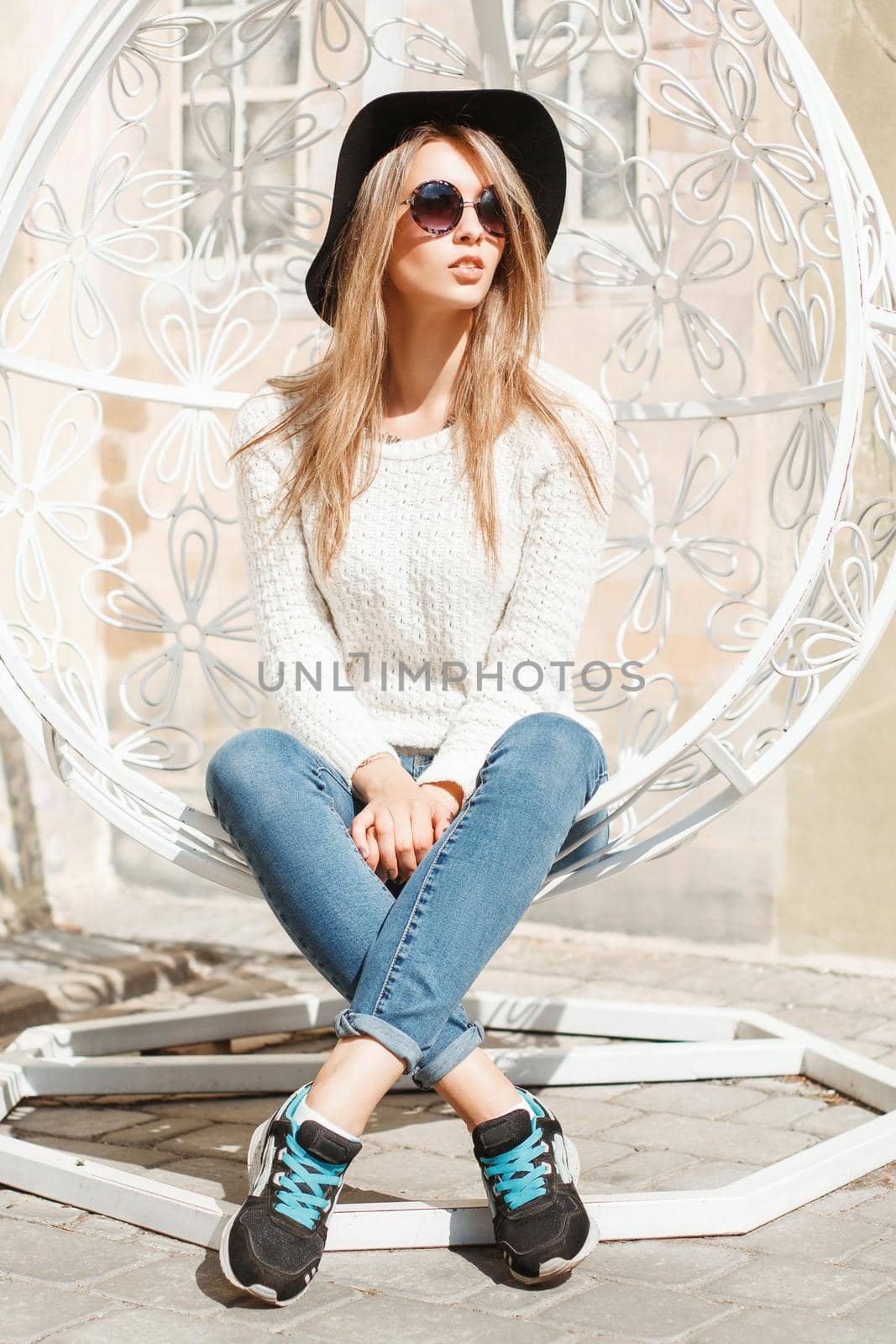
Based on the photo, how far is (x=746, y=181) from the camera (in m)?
3.60

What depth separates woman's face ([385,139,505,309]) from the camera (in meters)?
2.28

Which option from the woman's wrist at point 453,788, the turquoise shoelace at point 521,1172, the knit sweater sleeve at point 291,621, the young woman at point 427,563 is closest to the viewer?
the turquoise shoelace at point 521,1172

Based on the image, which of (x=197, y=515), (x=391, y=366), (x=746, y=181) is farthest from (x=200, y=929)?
(x=746, y=181)

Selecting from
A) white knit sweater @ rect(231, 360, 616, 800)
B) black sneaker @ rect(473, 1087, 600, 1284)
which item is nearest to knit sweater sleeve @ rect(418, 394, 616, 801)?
white knit sweater @ rect(231, 360, 616, 800)

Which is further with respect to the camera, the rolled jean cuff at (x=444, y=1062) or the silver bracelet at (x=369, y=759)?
the silver bracelet at (x=369, y=759)

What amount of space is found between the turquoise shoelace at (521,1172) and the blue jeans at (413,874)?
12 cm

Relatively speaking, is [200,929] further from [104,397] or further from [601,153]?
[601,153]

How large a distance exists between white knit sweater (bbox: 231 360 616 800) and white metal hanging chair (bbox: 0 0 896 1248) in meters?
0.24

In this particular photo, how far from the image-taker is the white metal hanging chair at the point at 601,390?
2.16 m

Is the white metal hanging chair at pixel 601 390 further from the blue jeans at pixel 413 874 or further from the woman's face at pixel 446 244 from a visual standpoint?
the woman's face at pixel 446 244

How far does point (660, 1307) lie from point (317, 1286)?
401 mm

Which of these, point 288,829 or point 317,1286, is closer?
point 317,1286

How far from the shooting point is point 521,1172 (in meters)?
1.86

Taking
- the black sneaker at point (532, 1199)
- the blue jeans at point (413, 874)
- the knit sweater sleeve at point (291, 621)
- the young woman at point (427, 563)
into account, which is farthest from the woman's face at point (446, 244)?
the black sneaker at point (532, 1199)
